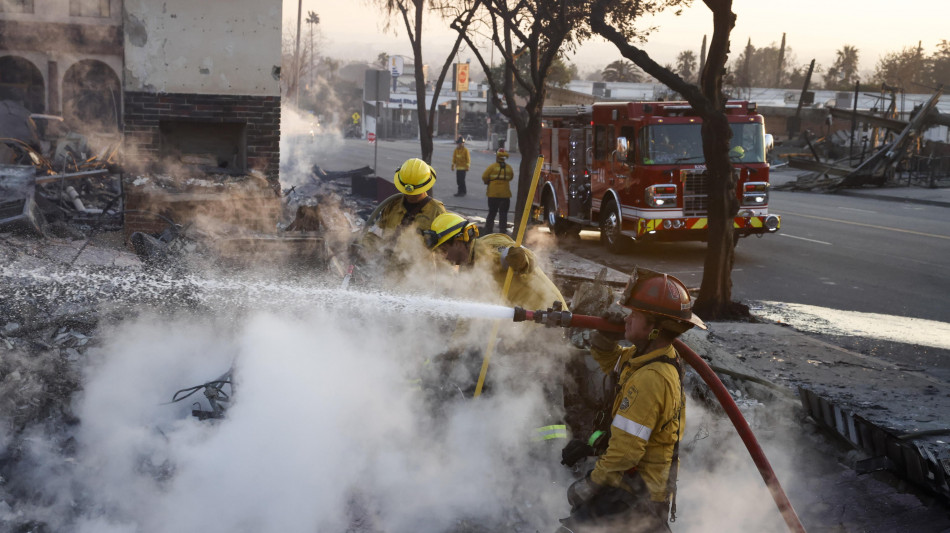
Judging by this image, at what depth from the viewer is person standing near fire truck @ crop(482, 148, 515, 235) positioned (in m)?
14.4

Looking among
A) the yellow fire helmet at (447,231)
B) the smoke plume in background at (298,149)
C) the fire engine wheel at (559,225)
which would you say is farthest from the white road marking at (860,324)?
the smoke plume in background at (298,149)

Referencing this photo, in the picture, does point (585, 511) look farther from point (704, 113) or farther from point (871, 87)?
point (871, 87)

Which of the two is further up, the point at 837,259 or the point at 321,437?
the point at 837,259

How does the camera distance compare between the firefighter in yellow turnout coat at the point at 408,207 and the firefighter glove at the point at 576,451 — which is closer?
the firefighter glove at the point at 576,451

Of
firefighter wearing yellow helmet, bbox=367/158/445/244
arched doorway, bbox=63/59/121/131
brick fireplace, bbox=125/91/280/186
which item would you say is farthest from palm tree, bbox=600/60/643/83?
firefighter wearing yellow helmet, bbox=367/158/445/244

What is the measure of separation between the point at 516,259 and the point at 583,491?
5.44 ft

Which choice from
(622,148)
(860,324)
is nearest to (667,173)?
(622,148)

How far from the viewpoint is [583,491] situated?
301 cm

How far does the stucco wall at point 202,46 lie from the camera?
9.52 metres

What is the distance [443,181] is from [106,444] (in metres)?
21.6

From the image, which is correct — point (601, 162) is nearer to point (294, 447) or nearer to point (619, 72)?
point (294, 447)

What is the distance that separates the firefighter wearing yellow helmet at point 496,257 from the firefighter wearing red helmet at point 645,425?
1403mm

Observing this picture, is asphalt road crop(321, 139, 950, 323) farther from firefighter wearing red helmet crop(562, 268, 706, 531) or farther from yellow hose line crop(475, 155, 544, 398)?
firefighter wearing red helmet crop(562, 268, 706, 531)

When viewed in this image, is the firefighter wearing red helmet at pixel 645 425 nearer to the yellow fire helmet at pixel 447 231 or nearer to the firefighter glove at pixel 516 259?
the firefighter glove at pixel 516 259
